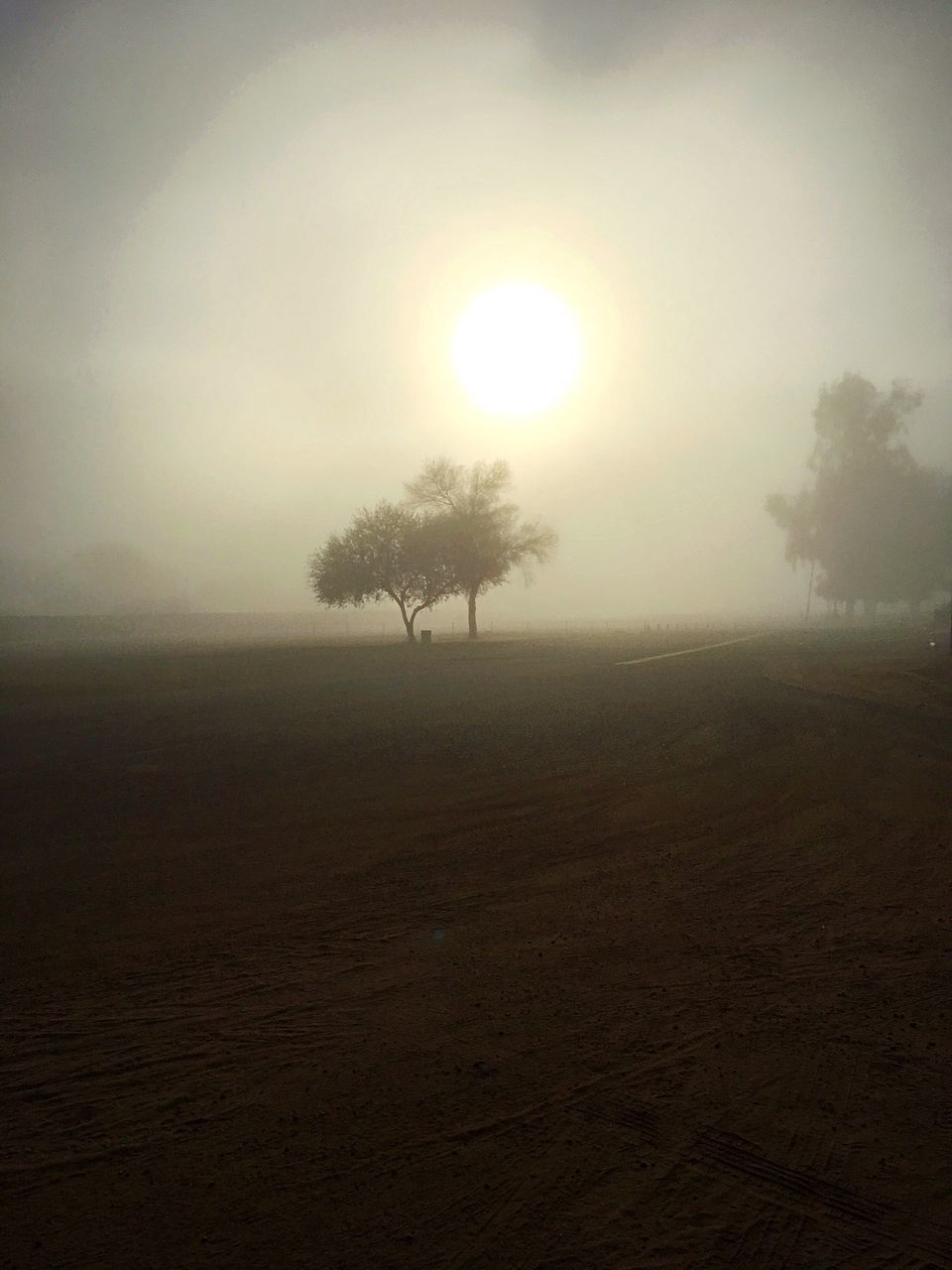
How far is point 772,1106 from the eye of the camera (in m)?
4.14

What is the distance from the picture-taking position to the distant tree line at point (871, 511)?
252 ft

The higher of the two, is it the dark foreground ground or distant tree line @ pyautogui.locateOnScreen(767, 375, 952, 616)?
distant tree line @ pyautogui.locateOnScreen(767, 375, 952, 616)

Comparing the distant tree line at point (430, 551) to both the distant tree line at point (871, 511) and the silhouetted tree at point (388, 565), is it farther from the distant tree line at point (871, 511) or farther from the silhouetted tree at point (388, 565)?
the distant tree line at point (871, 511)

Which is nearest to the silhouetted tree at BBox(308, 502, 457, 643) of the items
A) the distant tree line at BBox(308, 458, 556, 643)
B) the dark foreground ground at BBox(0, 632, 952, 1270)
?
the distant tree line at BBox(308, 458, 556, 643)

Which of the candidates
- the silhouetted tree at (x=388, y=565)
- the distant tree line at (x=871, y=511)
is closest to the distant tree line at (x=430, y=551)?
the silhouetted tree at (x=388, y=565)

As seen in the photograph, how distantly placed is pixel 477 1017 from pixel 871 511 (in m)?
85.4

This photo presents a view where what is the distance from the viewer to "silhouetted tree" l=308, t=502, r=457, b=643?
57.2m

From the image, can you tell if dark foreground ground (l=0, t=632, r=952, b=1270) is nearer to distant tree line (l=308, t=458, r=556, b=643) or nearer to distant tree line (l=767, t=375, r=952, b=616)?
distant tree line (l=308, t=458, r=556, b=643)

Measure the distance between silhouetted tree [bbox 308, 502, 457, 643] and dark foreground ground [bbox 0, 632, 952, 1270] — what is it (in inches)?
1775

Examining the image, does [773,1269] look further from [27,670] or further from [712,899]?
[27,670]

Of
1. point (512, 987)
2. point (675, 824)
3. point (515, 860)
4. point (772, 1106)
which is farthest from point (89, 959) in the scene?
point (675, 824)

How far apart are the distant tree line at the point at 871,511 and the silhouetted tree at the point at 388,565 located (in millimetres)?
47858

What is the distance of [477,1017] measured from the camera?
5109 millimetres

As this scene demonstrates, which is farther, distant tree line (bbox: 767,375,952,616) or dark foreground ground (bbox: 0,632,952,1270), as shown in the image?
distant tree line (bbox: 767,375,952,616)
